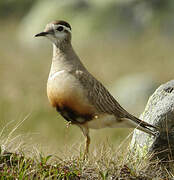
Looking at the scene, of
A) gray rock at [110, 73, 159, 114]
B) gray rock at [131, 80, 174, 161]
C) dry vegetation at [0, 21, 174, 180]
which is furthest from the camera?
gray rock at [110, 73, 159, 114]

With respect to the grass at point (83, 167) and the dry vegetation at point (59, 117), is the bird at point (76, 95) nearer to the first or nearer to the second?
the dry vegetation at point (59, 117)

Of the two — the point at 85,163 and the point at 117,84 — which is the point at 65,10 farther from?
the point at 85,163

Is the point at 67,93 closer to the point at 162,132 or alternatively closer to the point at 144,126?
the point at 144,126

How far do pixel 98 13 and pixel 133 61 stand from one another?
513 cm

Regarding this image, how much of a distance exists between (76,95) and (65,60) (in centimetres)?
51

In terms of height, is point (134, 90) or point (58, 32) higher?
point (58, 32)

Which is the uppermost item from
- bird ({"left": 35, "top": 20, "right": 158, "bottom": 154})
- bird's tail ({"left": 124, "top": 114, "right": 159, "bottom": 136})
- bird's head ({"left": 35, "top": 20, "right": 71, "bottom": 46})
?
bird's head ({"left": 35, "top": 20, "right": 71, "bottom": 46})

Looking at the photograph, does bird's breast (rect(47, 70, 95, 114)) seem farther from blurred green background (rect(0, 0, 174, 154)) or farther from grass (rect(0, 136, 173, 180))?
blurred green background (rect(0, 0, 174, 154))

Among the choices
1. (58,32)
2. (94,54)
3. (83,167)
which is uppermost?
(94,54)

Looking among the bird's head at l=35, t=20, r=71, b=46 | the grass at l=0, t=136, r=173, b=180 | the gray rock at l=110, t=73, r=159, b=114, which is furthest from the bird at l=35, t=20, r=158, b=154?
the gray rock at l=110, t=73, r=159, b=114

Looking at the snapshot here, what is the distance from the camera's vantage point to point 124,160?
19.4 ft

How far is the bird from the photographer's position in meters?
6.34

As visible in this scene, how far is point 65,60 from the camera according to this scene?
6.62 metres

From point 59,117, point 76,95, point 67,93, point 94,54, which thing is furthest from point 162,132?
point 94,54
